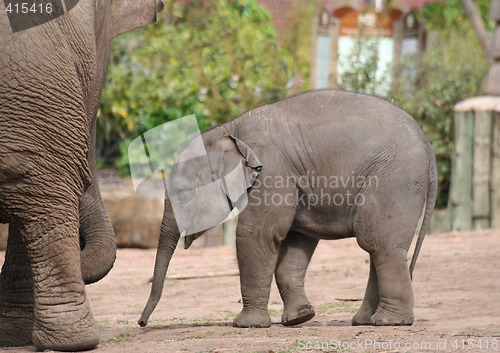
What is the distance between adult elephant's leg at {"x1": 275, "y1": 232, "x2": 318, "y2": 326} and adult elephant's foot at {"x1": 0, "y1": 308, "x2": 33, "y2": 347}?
163cm

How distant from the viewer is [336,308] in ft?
27.8

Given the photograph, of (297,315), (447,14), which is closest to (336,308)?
(297,315)

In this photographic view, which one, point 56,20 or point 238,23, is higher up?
point 56,20

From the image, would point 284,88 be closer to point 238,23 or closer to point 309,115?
point 238,23

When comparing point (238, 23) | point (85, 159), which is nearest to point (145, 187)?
point (238, 23)

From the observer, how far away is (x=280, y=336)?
6.66 metres

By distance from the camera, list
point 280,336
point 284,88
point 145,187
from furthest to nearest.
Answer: point 284,88 < point 145,187 < point 280,336

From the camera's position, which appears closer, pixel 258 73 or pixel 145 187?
pixel 145 187

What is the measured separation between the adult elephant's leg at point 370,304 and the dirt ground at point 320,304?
96mm

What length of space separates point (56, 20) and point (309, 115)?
1971 millimetres

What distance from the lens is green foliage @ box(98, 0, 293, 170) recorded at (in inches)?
583

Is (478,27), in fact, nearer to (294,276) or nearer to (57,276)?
(294,276)

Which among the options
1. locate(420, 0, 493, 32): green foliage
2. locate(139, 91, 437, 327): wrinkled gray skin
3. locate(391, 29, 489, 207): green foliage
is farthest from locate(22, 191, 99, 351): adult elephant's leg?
locate(420, 0, 493, 32): green foliage

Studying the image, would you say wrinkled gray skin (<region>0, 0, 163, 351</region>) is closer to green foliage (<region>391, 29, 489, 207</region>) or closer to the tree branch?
green foliage (<region>391, 29, 489, 207</region>)
